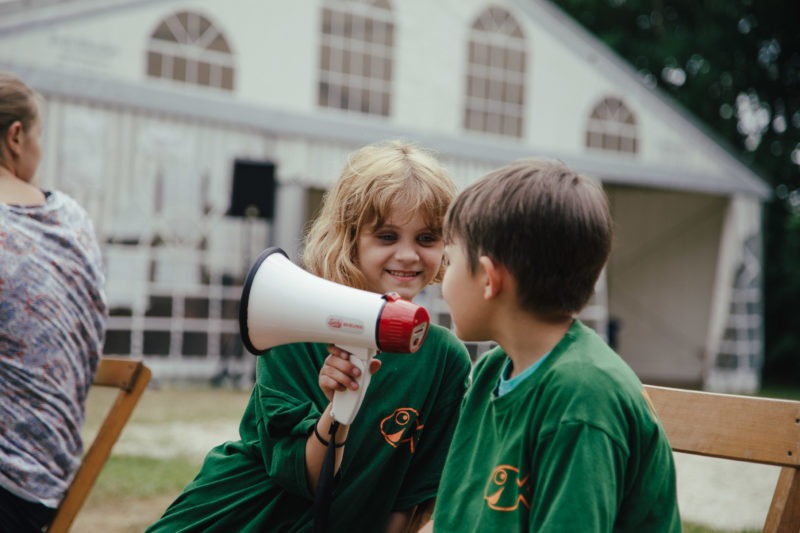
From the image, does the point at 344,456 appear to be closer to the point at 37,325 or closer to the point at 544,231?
the point at 544,231

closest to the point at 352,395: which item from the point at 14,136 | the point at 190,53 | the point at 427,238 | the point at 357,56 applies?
the point at 427,238

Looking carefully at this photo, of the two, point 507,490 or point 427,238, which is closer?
point 507,490

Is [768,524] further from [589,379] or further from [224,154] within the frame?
[224,154]

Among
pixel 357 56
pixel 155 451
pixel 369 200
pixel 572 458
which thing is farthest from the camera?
pixel 357 56

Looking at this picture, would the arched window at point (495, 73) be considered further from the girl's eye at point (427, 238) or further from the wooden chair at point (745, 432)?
the wooden chair at point (745, 432)

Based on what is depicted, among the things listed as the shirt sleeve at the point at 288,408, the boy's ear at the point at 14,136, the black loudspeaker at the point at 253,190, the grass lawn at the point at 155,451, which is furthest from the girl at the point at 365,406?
the black loudspeaker at the point at 253,190

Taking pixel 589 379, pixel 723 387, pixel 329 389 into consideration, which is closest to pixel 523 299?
pixel 589 379

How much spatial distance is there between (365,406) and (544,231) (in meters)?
0.70

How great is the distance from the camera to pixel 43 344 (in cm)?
238

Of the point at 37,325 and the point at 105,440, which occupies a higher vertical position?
the point at 37,325

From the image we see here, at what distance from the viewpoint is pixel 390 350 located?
1674 mm

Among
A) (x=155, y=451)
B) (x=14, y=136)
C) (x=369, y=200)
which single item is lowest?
Answer: (x=155, y=451)

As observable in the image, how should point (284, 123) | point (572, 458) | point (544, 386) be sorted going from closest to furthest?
point (572, 458), point (544, 386), point (284, 123)

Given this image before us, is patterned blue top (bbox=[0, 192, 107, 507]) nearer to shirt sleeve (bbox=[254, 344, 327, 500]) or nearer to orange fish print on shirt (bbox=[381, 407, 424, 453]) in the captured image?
shirt sleeve (bbox=[254, 344, 327, 500])
